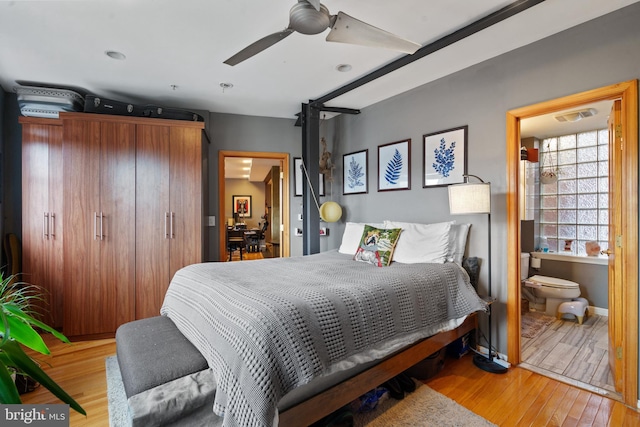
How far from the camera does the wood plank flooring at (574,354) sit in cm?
221

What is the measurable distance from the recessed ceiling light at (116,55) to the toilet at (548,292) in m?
4.94

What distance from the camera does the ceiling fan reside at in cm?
159

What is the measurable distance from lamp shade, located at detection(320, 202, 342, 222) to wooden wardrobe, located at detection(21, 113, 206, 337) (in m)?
1.43

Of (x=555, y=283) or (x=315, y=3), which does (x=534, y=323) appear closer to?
(x=555, y=283)

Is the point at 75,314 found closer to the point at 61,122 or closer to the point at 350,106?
the point at 61,122

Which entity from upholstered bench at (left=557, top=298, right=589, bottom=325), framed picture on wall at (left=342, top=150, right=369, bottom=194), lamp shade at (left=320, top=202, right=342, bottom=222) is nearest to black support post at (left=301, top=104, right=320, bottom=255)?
lamp shade at (left=320, top=202, right=342, bottom=222)

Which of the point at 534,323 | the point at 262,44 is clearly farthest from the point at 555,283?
the point at 262,44

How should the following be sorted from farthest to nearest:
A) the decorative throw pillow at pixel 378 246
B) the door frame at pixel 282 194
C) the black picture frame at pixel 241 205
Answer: the black picture frame at pixel 241 205 < the door frame at pixel 282 194 < the decorative throw pillow at pixel 378 246

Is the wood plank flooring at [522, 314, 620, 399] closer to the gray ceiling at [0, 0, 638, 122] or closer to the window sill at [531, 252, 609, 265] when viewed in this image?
the window sill at [531, 252, 609, 265]

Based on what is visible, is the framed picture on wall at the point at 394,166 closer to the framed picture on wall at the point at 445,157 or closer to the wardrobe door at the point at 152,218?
the framed picture on wall at the point at 445,157

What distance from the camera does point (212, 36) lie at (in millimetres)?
2244

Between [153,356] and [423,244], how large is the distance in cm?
211

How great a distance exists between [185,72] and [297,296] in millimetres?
2458

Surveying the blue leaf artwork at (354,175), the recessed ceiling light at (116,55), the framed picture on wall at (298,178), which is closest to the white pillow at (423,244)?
the blue leaf artwork at (354,175)
